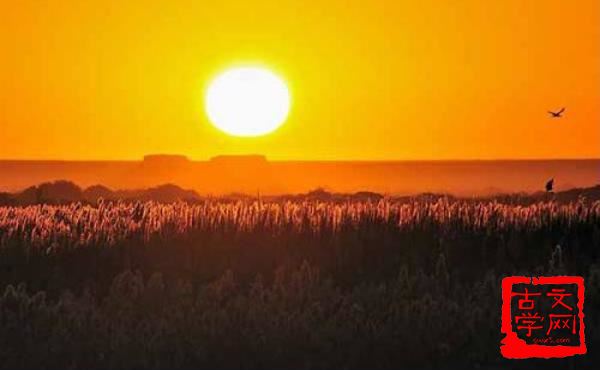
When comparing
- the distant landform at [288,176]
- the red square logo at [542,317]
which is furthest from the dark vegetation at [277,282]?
the distant landform at [288,176]

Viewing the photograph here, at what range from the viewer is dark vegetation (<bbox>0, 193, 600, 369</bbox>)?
13320mm

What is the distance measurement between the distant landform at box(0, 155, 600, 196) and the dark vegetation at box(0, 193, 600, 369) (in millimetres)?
63381

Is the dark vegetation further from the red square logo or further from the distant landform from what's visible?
the distant landform

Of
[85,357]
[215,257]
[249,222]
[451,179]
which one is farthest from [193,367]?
[451,179]

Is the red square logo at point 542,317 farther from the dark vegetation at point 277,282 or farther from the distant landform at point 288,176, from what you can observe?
the distant landform at point 288,176

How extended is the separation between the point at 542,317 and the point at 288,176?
118 meters

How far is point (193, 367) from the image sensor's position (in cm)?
1295

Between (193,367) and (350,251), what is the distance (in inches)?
213

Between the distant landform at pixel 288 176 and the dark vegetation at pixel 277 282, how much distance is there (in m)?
63.4

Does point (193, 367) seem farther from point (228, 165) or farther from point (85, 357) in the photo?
point (228, 165)

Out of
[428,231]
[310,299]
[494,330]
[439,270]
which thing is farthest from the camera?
[428,231]

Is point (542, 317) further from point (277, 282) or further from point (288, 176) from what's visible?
point (288, 176)

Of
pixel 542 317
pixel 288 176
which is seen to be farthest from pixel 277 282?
pixel 288 176

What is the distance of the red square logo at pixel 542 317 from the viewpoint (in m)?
13.5
